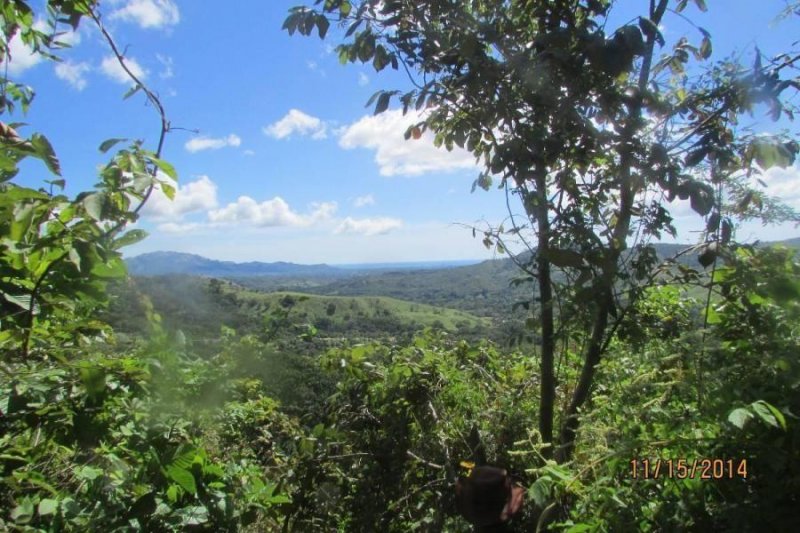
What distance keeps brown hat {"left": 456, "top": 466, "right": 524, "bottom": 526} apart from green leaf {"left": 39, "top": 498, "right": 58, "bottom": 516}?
4.24ft

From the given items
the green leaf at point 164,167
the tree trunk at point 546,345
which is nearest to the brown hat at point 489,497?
the tree trunk at point 546,345

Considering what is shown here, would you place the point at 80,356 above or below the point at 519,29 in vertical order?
below

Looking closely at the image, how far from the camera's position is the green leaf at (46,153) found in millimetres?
1317

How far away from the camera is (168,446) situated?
1.58m

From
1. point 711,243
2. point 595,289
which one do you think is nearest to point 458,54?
point 595,289

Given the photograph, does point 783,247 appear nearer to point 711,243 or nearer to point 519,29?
point 711,243

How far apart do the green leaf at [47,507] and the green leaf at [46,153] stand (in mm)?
928

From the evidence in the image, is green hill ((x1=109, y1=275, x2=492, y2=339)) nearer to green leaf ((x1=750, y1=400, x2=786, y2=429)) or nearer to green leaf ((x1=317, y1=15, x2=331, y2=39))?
green leaf ((x1=317, y1=15, x2=331, y2=39))

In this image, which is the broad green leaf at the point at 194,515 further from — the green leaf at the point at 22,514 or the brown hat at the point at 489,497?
the brown hat at the point at 489,497

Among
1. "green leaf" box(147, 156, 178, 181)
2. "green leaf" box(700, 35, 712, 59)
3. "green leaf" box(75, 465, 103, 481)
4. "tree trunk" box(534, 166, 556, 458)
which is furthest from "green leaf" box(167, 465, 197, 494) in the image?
"green leaf" box(700, 35, 712, 59)

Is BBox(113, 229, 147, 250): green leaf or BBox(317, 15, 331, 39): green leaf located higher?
BBox(317, 15, 331, 39): green leaf

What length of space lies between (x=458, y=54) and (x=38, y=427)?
2180mm

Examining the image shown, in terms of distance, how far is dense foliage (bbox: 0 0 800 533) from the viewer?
4.31 ft

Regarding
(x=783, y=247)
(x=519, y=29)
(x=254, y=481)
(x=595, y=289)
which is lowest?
(x=254, y=481)
